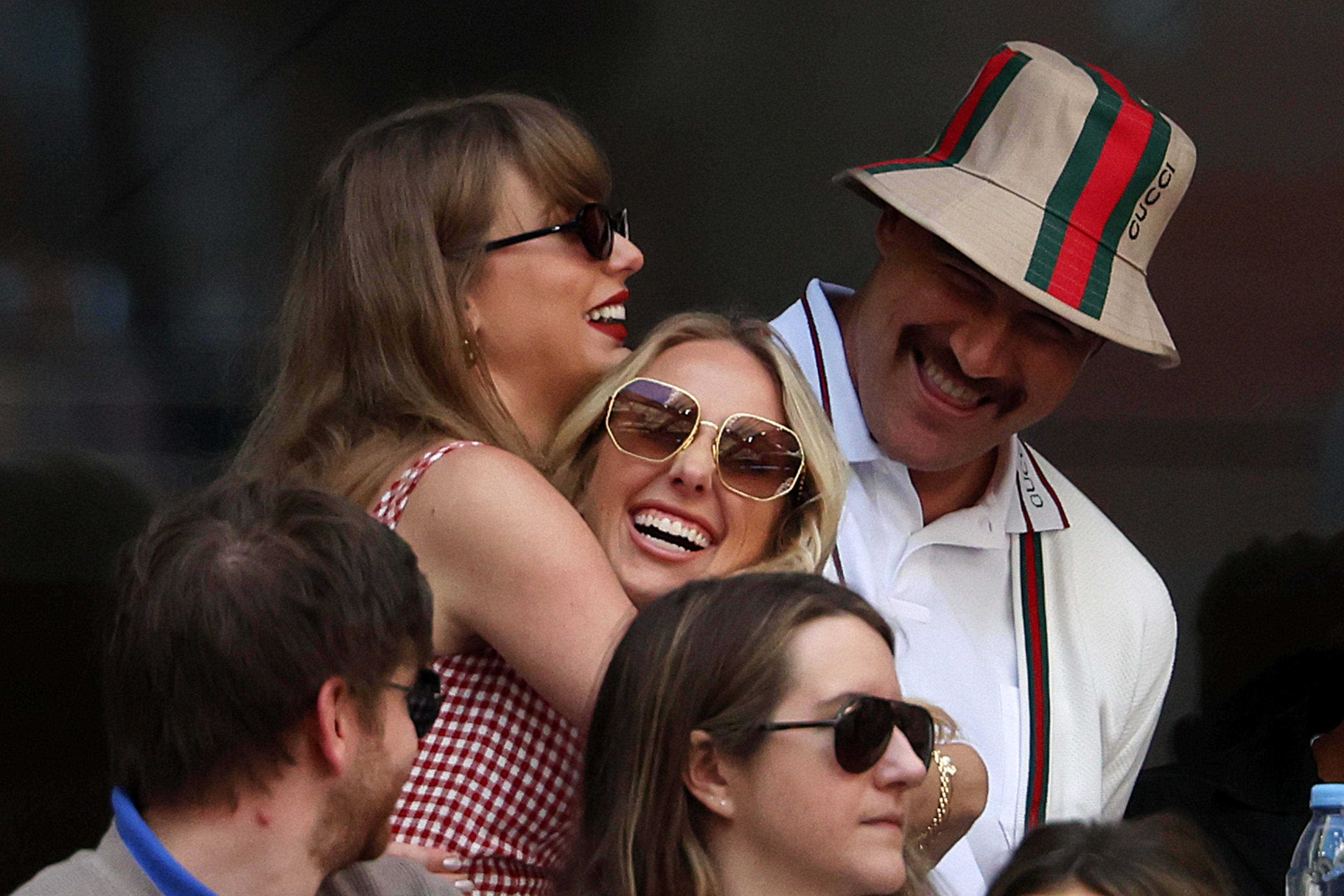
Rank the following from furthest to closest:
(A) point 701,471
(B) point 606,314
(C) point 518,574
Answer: (B) point 606,314
(A) point 701,471
(C) point 518,574

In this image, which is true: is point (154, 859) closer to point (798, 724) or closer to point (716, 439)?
point (798, 724)

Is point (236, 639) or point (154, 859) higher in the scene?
point (236, 639)

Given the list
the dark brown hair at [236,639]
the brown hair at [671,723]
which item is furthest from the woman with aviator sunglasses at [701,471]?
the dark brown hair at [236,639]

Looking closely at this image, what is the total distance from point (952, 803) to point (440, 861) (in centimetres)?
64

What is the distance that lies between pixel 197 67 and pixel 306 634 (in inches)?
71.1

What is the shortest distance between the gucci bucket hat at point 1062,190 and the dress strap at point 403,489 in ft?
2.54

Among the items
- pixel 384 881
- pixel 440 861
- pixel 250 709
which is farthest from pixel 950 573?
pixel 250 709

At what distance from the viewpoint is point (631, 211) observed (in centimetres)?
326

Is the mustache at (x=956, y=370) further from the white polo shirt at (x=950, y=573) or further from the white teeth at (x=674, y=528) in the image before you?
the white teeth at (x=674, y=528)

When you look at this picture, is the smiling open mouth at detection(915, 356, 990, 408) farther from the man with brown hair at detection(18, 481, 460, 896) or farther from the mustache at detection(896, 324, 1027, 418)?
the man with brown hair at detection(18, 481, 460, 896)

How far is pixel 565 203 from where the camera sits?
2477 millimetres

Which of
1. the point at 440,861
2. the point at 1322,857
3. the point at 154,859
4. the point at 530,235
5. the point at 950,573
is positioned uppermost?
the point at 530,235

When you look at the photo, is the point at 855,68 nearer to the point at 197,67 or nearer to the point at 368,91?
the point at 368,91

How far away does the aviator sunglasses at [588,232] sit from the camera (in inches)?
95.3
